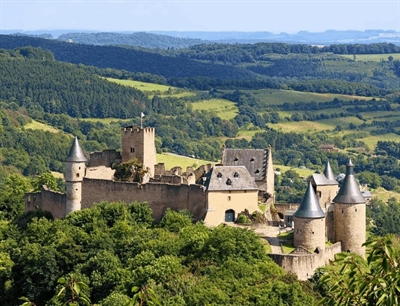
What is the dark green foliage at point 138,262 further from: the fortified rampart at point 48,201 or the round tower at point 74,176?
the fortified rampart at point 48,201

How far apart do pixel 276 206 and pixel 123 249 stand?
10.6m

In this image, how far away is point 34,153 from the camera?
150 metres

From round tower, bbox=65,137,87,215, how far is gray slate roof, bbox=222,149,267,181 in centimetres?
905

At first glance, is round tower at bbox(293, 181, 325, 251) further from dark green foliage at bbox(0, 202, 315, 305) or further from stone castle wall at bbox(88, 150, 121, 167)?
stone castle wall at bbox(88, 150, 121, 167)

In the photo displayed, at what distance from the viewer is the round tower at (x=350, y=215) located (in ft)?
176

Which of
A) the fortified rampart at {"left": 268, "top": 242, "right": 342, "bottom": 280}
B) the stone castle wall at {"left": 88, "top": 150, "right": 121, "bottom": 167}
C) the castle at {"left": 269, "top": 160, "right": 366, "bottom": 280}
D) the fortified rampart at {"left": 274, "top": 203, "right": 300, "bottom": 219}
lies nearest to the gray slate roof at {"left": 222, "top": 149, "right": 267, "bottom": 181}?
the fortified rampart at {"left": 274, "top": 203, "right": 300, "bottom": 219}

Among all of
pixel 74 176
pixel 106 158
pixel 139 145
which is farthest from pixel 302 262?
pixel 106 158

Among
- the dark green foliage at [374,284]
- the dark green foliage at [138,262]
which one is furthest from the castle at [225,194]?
the dark green foliage at [374,284]

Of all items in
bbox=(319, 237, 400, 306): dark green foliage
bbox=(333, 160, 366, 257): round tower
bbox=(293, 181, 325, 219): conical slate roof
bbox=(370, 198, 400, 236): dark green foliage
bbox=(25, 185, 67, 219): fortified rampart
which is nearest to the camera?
bbox=(319, 237, 400, 306): dark green foliage

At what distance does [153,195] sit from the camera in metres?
58.8

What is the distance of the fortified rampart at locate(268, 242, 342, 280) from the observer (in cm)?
5097

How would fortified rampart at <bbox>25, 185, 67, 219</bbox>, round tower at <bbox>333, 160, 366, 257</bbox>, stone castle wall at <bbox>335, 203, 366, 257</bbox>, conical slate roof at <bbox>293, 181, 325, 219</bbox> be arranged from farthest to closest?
fortified rampart at <bbox>25, 185, 67, 219</bbox> → stone castle wall at <bbox>335, 203, 366, 257</bbox> → round tower at <bbox>333, 160, 366, 257</bbox> → conical slate roof at <bbox>293, 181, 325, 219</bbox>

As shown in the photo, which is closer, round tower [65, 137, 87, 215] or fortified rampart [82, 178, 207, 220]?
fortified rampart [82, 178, 207, 220]

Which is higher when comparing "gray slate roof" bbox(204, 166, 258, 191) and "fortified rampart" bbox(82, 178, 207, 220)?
"gray slate roof" bbox(204, 166, 258, 191)
